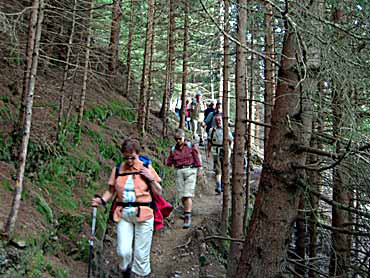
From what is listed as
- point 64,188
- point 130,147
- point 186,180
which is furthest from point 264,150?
point 64,188

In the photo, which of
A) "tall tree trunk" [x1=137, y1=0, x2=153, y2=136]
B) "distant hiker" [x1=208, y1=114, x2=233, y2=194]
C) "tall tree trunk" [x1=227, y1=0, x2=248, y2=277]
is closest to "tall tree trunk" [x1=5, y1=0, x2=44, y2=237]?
"tall tree trunk" [x1=227, y1=0, x2=248, y2=277]

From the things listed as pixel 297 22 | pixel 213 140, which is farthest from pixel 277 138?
pixel 213 140

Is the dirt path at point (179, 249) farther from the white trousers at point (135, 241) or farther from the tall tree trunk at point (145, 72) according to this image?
the tall tree trunk at point (145, 72)

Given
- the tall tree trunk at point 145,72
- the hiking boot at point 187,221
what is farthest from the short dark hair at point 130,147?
the tall tree trunk at point 145,72

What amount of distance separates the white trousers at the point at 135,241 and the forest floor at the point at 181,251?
154 centimetres

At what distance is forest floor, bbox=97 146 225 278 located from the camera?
27.7ft

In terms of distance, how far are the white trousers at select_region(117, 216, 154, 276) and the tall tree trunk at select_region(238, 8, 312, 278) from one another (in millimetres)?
1986

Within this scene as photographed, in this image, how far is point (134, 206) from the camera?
620 centimetres

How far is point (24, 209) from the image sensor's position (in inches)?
290

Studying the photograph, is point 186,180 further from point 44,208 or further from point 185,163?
point 44,208

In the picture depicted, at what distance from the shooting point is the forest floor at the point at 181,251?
843cm

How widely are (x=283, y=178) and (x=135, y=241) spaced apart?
2.64 metres

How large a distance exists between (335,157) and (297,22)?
1366 mm

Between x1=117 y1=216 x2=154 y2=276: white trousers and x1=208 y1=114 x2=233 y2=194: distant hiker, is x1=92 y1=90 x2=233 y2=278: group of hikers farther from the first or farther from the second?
x1=208 y1=114 x2=233 y2=194: distant hiker
